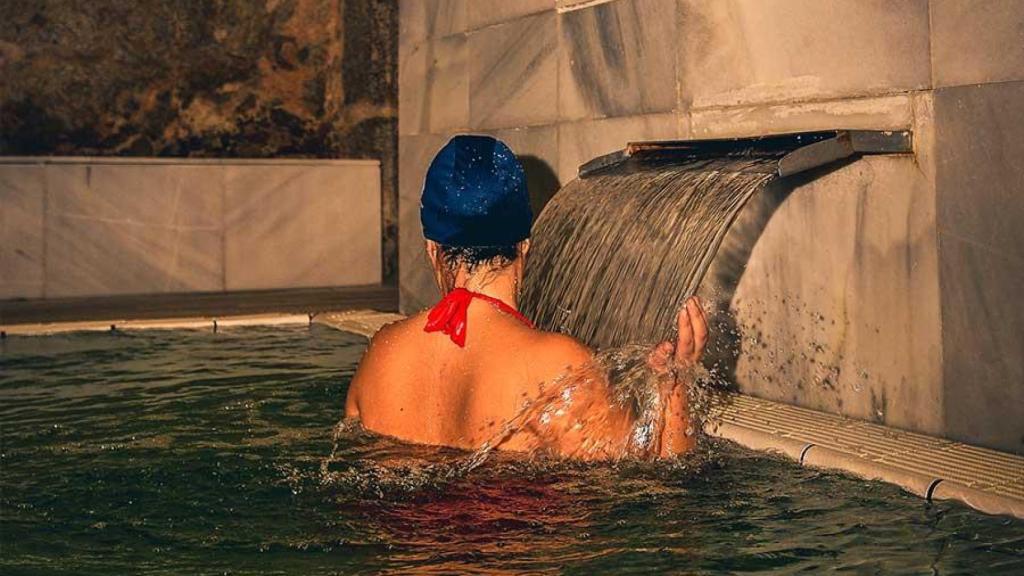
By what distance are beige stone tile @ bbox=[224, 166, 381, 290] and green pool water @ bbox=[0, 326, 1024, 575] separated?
7292 millimetres

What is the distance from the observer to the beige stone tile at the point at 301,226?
12266 mm

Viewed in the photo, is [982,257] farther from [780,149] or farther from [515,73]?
[515,73]

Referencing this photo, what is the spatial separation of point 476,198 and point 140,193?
889cm

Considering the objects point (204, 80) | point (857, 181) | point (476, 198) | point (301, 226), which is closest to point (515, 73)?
point (857, 181)

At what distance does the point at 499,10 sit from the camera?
8.15 metres

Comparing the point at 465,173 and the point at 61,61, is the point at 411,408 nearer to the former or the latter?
the point at 465,173

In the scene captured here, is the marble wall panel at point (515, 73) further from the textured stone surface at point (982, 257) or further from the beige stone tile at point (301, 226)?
the beige stone tile at point (301, 226)

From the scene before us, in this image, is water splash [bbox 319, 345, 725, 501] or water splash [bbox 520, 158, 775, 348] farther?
water splash [bbox 520, 158, 775, 348]

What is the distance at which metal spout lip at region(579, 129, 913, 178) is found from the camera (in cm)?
504

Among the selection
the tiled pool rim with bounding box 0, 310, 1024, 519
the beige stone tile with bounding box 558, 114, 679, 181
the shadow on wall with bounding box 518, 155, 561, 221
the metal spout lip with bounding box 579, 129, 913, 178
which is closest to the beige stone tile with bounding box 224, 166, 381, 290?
the shadow on wall with bounding box 518, 155, 561, 221

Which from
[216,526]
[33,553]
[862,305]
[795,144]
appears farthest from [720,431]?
[33,553]

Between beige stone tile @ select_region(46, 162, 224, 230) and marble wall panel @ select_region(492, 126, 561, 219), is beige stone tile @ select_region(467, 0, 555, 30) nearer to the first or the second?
marble wall panel @ select_region(492, 126, 561, 219)

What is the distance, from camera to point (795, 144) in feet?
17.9

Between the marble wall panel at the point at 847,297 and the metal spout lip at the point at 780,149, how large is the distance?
0.37 feet
